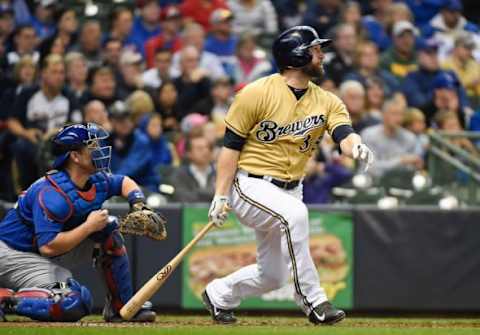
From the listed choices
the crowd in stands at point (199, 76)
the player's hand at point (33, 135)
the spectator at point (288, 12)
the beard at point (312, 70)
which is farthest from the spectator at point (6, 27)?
the beard at point (312, 70)

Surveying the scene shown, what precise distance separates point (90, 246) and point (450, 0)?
398 inches

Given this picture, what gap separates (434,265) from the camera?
1185 cm

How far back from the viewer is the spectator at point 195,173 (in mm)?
12046

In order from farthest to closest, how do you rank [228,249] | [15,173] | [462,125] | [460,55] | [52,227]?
1. [460,55]
2. [462,125]
3. [15,173]
4. [228,249]
5. [52,227]

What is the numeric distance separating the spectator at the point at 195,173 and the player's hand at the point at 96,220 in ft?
13.2

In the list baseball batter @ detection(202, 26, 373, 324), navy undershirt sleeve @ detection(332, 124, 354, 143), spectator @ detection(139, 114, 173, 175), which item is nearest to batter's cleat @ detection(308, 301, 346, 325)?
baseball batter @ detection(202, 26, 373, 324)

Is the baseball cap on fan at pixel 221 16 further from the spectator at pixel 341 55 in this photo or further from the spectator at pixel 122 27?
the spectator at pixel 341 55

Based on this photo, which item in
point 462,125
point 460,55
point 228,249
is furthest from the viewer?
point 460,55

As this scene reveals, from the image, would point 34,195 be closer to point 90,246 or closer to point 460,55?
point 90,246

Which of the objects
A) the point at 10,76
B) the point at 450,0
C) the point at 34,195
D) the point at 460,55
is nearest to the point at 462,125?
the point at 460,55

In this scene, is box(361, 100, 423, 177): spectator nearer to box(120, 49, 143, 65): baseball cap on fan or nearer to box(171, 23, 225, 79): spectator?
box(171, 23, 225, 79): spectator

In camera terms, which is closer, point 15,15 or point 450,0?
point 15,15

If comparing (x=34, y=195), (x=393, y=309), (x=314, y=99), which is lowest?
(x=393, y=309)

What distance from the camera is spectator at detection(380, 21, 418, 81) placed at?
51.3ft
